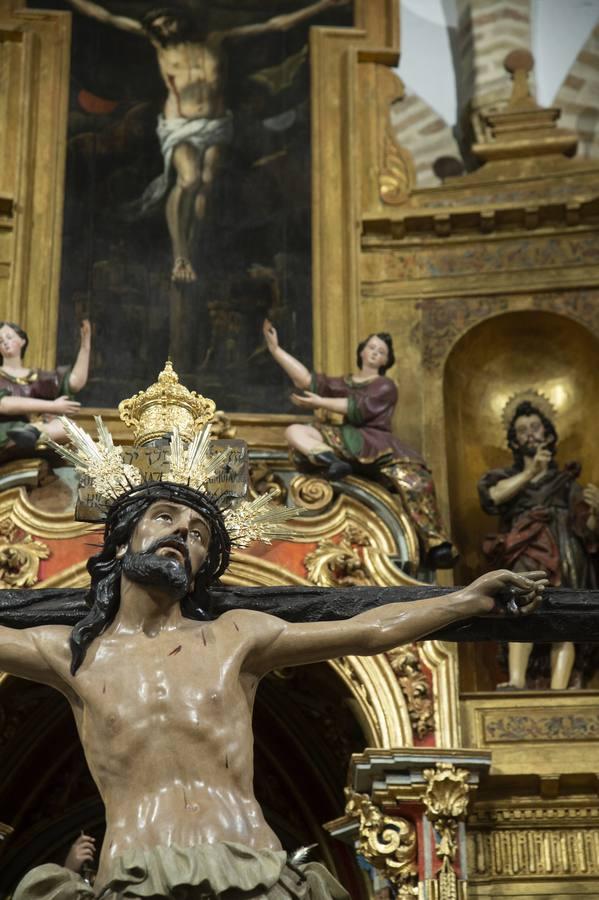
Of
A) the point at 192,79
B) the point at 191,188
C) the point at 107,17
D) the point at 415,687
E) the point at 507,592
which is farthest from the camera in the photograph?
the point at 107,17

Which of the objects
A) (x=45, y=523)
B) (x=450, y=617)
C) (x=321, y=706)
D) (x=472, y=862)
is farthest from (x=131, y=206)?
(x=450, y=617)

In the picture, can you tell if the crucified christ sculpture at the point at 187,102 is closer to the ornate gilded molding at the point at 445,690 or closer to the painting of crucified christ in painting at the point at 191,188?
the painting of crucified christ in painting at the point at 191,188

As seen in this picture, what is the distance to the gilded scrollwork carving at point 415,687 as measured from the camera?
34.5 ft

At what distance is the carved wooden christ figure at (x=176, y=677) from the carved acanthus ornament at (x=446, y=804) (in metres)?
4.53

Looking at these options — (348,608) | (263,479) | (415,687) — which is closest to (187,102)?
(263,479)

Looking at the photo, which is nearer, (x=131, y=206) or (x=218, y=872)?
(x=218, y=872)

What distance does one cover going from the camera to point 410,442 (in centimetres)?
1298

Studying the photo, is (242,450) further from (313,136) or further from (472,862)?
(313,136)

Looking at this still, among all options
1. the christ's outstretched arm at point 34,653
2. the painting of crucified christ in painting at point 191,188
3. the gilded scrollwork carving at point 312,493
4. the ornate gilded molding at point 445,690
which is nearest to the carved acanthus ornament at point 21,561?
the gilded scrollwork carving at point 312,493

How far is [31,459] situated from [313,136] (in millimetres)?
4456

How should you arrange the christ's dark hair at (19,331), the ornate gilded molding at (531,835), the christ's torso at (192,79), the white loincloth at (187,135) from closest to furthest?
1. the ornate gilded molding at (531,835)
2. the christ's dark hair at (19,331)
3. the white loincloth at (187,135)
4. the christ's torso at (192,79)

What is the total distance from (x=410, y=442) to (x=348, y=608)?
7045 millimetres

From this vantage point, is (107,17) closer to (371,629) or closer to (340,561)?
(340,561)

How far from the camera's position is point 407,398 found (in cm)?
1322
